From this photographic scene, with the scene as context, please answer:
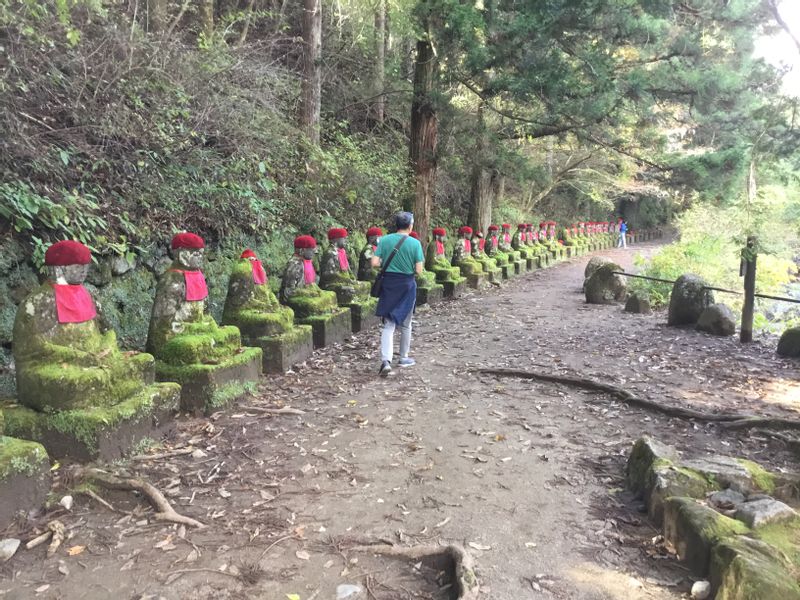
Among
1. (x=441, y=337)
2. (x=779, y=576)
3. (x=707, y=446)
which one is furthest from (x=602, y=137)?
(x=779, y=576)

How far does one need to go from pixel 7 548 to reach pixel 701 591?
3.11 metres

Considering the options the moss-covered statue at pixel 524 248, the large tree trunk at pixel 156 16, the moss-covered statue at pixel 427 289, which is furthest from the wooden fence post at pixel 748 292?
the moss-covered statue at pixel 524 248

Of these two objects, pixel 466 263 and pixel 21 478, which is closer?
pixel 21 478

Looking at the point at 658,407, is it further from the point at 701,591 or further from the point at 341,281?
the point at 341,281

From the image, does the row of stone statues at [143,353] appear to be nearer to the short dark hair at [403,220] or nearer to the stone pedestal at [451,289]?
the short dark hair at [403,220]

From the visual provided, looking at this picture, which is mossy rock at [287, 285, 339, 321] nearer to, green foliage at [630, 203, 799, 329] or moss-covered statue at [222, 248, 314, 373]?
moss-covered statue at [222, 248, 314, 373]

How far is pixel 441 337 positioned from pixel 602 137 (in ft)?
23.4

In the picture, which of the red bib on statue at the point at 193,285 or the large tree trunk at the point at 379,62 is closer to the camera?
the red bib on statue at the point at 193,285

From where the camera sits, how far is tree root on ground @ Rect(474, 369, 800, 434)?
4102mm

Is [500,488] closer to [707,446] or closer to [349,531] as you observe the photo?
[349,531]

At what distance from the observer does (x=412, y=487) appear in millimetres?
3314

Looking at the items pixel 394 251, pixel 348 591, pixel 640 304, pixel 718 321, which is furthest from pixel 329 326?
pixel 640 304

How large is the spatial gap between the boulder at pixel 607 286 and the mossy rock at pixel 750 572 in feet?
30.6

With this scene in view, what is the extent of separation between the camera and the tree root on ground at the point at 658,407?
4.10 metres
